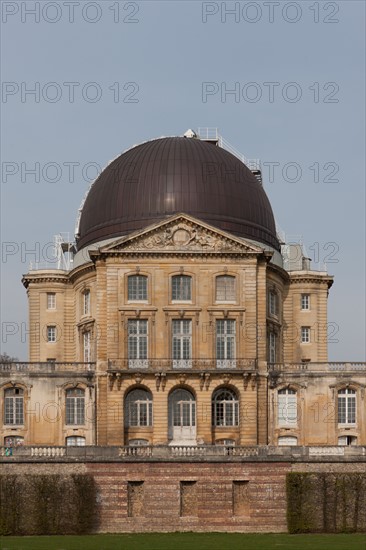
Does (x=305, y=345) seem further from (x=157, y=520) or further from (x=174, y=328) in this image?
(x=157, y=520)

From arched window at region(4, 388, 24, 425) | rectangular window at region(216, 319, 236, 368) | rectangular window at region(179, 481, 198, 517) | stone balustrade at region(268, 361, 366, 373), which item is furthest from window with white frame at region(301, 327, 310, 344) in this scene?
rectangular window at region(179, 481, 198, 517)

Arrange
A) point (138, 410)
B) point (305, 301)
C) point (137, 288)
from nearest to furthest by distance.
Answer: point (138, 410) < point (137, 288) < point (305, 301)

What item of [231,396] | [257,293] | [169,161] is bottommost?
[231,396]

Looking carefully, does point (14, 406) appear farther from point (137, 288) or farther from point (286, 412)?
point (286, 412)

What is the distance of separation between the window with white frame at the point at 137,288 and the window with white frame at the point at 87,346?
6317 mm

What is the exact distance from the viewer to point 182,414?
301ft

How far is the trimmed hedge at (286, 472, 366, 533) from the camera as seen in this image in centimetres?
7006

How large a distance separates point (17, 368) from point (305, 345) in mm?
21494

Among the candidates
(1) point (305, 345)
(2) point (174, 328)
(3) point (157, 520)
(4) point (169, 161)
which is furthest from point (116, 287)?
(3) point (157, 520)

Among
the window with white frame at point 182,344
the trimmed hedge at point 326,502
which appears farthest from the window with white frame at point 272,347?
the trimmed hedge at point 326,502

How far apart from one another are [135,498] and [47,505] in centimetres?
446

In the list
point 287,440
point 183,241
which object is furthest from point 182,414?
point 183,241

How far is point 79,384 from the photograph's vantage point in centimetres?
9250

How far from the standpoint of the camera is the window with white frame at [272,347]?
319ft
